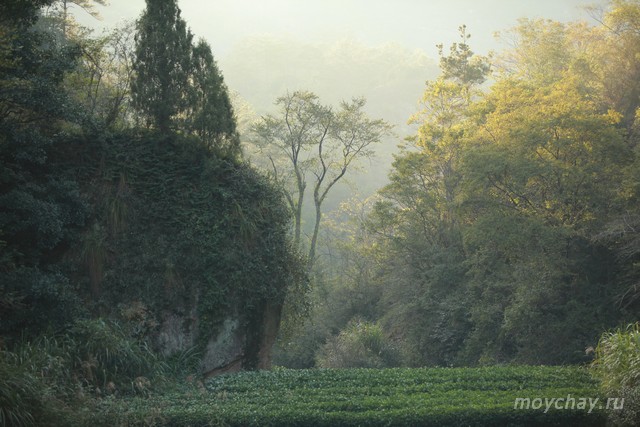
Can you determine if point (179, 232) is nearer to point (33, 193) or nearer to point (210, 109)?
point (33, 193)

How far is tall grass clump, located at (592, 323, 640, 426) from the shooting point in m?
8.00

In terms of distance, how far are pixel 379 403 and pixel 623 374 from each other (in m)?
3.58

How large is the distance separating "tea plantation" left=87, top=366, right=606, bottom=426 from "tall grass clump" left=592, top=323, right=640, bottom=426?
232 millimetres

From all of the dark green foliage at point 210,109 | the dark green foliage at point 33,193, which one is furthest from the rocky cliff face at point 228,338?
the dark green foliage at point 210,109

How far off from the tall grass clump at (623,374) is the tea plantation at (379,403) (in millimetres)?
232

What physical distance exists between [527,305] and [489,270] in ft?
8.85

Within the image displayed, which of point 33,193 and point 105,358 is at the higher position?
point 33,193

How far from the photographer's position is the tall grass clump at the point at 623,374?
8000 mm

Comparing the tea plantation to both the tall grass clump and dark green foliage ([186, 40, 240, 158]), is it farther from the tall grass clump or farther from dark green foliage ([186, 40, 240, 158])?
dark green foliage ([186, 40, 240, 158])

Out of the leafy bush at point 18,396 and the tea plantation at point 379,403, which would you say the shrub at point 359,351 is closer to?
the tea plantation at point 379,403

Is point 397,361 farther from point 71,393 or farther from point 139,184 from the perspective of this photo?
point 71,393

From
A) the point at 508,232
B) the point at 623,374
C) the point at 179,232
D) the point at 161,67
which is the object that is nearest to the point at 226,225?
the point at 179,232

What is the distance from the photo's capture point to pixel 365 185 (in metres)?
65.6

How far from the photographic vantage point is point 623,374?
28.8 feet
